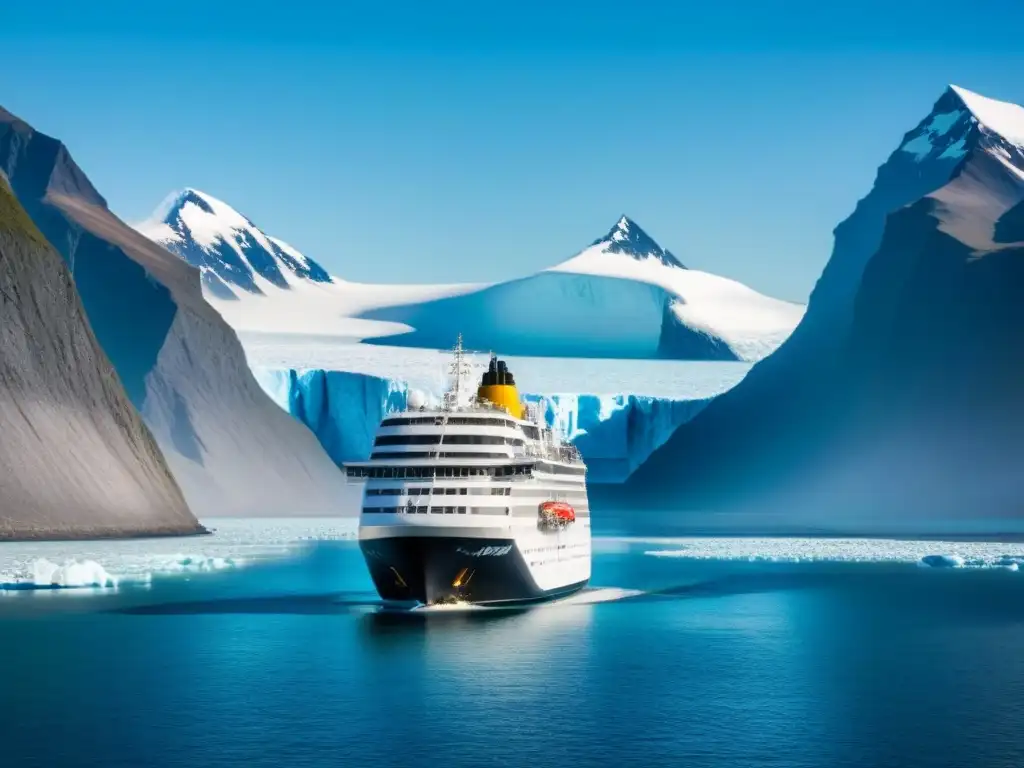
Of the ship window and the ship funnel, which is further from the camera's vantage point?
the ship funnel

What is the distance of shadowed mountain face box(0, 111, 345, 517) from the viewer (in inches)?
6959

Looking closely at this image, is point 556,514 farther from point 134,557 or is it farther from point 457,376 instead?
point 134,557

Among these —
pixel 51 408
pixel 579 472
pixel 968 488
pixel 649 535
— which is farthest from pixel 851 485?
pixel 579 472

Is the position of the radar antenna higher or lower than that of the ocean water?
higher

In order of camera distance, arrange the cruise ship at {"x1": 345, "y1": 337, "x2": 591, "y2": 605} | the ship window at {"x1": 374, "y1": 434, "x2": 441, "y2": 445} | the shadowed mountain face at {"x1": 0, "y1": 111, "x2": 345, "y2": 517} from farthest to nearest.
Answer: the shadowed mountain face at {"x1": 0, "y1": 111, "x2": 345, "y2": 517}, the ship window at {"x1": 374, "y1": 434, "x2": 441, "y2": 445}, the cruise ship at {"x1": 345, "y1": 337, "x2": 591, "y2": 605}

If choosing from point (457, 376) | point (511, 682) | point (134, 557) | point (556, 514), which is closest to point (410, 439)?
point (457, 376)

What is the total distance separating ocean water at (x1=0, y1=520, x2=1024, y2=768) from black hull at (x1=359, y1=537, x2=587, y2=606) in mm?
803

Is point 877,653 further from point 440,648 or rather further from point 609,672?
point 440,648

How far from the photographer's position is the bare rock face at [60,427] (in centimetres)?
A: 10381

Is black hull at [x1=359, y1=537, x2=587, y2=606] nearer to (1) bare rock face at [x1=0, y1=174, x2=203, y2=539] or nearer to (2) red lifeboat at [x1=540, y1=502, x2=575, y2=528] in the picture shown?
(2) red lifeboat at [x1=540, y1=502, x2=575, y2=528]

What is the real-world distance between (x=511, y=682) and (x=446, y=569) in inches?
580

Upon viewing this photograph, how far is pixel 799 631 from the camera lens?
57156 mm

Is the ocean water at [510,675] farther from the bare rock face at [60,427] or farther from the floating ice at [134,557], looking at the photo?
the bare rock face at [60,427]

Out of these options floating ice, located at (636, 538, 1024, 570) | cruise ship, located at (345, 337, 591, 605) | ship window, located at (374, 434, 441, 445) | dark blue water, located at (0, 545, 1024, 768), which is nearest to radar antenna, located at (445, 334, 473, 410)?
cruise ship, located at (345, 337, 591, 605)
